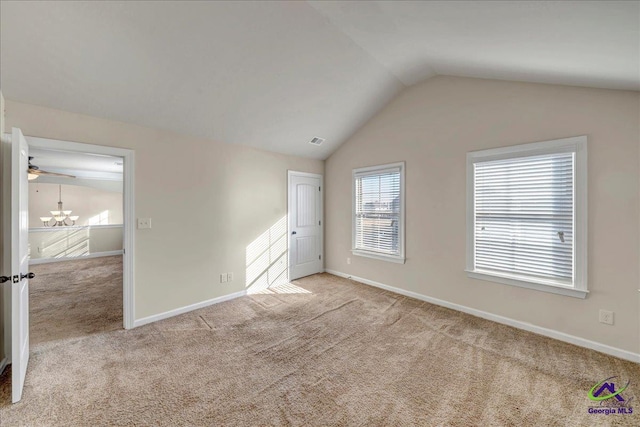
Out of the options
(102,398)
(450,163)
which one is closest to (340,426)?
(102,398)

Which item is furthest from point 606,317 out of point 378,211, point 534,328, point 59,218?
point 59,218

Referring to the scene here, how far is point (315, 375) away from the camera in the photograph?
220 cm

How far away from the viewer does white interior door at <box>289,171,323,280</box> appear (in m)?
4.90

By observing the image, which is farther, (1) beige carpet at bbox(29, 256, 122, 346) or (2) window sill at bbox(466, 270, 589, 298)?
(1) beige carpet at bbox(29, 256, 122, 346)

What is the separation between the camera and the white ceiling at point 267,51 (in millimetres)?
1812

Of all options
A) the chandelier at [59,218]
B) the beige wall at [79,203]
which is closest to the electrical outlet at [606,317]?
the beige wall at [79,203]

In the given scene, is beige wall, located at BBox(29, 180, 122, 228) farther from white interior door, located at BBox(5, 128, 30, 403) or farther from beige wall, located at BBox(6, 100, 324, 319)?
white interior door, located at BBox(5, 128, 30, 403)

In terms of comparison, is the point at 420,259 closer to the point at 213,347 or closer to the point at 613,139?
the point at 613,139

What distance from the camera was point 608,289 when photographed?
8.26 feet

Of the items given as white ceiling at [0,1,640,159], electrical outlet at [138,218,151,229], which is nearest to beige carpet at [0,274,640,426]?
electrical outlet at [138,218,151,229]

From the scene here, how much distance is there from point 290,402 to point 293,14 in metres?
3.23

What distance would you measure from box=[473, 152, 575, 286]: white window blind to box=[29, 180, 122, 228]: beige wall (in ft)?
32.6

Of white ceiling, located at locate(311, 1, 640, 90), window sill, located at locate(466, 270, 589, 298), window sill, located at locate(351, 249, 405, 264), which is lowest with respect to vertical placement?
window sill, located at locate(466, 270, 589, 298)

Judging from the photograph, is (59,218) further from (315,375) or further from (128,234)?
→ (315,375)
